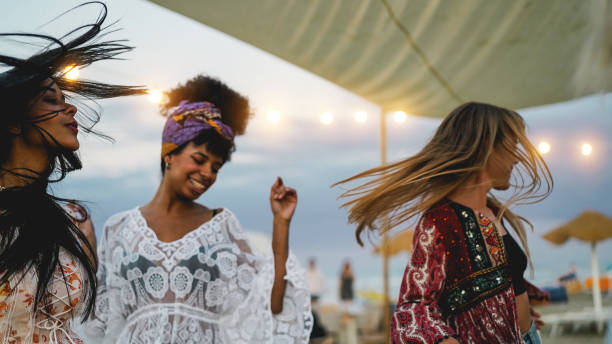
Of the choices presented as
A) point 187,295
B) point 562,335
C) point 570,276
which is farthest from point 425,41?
point 570,276

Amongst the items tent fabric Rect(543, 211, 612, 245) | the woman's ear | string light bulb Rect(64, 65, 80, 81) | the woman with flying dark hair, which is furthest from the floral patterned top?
tent fabric Rect(543, 211, 612, 245)

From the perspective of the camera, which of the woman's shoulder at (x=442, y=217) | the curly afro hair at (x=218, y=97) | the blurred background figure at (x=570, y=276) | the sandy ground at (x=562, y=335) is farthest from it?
the blurred background figure at (x=570, y=276)

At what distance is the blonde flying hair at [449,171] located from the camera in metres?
1.95

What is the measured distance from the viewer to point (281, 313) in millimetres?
2234

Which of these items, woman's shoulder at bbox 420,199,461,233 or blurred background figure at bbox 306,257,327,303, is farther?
blurred background figure at bbox 306,257,327,303

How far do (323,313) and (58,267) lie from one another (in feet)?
22.2

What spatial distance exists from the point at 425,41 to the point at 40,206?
9.23ft

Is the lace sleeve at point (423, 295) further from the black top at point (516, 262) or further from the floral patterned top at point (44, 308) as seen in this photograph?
the floral patterned top at point (44, 308)

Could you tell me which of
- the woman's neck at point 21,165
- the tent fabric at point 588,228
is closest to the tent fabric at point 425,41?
the woman's neck at point 21,165

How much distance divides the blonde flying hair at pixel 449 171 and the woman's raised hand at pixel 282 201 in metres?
0.24

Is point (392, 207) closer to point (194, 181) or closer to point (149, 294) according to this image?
point (194, 181)

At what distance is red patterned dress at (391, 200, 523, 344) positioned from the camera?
68.0 inches

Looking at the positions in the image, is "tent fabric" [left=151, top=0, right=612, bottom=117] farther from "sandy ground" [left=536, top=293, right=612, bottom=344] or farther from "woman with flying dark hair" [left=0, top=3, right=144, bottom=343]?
"sandy ground" [left=536, top=293, right=612, bottom=344]

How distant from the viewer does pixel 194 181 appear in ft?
7.74
